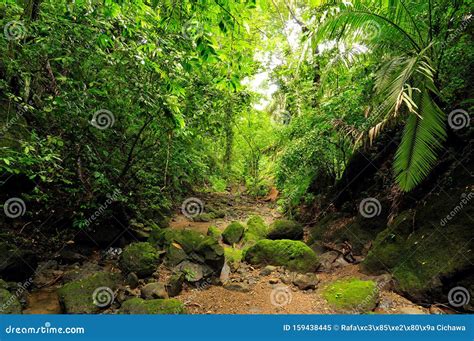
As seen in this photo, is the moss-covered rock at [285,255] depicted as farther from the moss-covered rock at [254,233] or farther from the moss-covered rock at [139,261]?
the moss-covered rock at [139,261]

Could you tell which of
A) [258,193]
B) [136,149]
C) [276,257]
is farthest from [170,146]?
[258,193]

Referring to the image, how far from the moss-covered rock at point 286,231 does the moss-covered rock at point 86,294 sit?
453 centimetres

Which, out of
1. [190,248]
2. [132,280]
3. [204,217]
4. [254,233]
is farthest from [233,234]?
[132,280]

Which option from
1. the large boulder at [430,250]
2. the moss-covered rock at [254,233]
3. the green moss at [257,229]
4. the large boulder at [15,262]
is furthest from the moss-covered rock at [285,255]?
the large boulder at [15,262]

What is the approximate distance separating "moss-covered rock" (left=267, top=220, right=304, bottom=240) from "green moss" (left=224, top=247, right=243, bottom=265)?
1.15 meters

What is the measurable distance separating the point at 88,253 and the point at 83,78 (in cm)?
371

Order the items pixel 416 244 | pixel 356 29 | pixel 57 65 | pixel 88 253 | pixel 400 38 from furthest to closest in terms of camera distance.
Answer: pixel 88 253 < pixel 57 65 < pixel 400 38 < pixel 356 29 < pixel 416 244

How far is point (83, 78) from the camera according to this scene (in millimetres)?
5480

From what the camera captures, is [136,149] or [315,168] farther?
[315,168]

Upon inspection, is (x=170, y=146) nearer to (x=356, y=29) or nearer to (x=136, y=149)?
(x=136, y=149)

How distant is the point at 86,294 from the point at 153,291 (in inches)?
40.7

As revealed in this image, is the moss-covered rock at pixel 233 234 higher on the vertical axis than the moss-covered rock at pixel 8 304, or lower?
higher

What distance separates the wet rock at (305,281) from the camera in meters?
5.36

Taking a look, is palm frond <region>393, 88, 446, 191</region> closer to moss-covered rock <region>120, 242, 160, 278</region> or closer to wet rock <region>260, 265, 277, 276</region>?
wet rock <region>260, 265, 277, 276</region>
